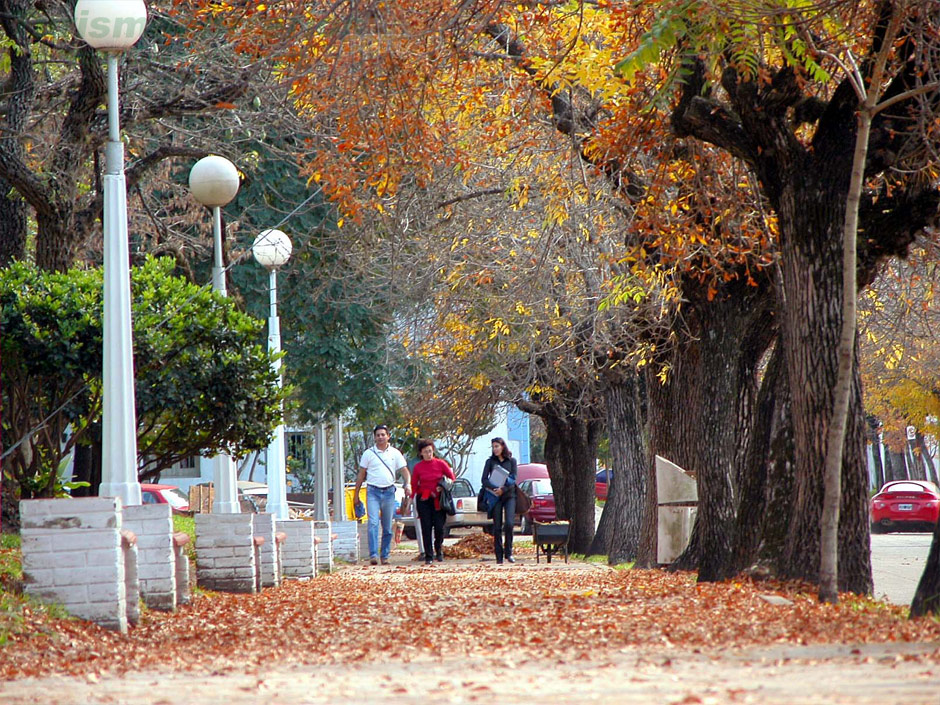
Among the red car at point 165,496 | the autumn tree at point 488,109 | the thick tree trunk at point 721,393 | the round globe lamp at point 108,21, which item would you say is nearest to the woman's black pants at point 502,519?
the autumn tree at point 488,109

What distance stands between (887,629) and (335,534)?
1430cm

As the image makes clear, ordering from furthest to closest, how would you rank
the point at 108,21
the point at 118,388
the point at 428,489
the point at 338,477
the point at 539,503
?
1. the point at 539,503
2. the point at 338,477
3. the point at 428,489
4. the point at 108,21
5. the point at 118,388

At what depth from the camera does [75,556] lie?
8.16m

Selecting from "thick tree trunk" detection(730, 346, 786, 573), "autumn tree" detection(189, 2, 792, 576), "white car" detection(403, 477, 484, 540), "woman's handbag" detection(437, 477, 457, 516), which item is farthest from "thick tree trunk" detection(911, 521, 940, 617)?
"white car" detection(403, 477, 484, 540)

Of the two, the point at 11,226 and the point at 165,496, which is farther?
the point at 165,496

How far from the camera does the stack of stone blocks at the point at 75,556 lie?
8102mm

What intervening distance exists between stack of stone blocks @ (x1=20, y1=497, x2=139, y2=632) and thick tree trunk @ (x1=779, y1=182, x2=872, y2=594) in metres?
4.94

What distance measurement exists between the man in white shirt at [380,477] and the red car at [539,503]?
2038 cm

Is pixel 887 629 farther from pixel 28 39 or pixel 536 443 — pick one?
pixel 536 443

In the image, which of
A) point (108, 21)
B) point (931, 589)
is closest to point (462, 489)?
point (108, 21)

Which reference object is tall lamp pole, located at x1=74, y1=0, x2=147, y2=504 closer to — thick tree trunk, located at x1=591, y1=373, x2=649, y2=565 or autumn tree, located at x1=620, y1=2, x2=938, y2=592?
autumn tree, located at x1=620, y1=2, x2=938, y2=592

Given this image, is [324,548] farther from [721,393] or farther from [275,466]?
[721,393]

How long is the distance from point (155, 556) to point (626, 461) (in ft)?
44.7

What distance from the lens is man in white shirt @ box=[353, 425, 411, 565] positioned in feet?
60.5
